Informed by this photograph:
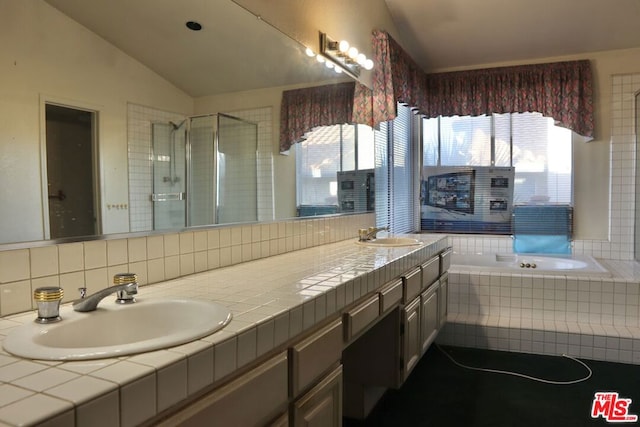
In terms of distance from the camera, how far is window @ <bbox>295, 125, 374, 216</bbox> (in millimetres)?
2373

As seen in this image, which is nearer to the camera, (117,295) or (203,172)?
(117,295)

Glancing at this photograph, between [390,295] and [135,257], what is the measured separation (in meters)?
0.97

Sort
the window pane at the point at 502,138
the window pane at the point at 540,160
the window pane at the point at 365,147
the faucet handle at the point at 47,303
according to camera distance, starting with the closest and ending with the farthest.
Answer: the faucet handle at the point at 47,303 < the window pane at the point at 365,147 < the window pane at the point at 540,160 < the window pane at the point at 502,138

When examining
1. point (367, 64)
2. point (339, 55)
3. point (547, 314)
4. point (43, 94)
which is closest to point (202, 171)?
point (43, 94)

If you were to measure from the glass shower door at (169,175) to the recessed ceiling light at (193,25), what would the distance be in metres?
0.35

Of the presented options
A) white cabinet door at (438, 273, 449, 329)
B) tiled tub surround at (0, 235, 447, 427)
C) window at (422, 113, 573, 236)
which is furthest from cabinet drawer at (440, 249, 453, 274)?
window at (422, 113, 573, 236)

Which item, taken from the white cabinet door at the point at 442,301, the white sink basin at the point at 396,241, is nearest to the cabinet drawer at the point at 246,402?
the white sink basin at the point at 396,241

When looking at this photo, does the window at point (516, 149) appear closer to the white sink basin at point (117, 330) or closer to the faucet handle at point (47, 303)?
the white sink basin at point (117, 330)

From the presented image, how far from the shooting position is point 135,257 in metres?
1.31

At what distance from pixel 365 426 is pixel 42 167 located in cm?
178

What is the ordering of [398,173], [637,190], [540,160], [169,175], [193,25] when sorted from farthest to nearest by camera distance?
[540,160]
[398,173]
[637,190]
[193,25]
[169,175]

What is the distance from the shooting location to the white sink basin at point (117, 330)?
29.2 inches

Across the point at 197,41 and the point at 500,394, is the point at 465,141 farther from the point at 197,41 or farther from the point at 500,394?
the point at 197,41

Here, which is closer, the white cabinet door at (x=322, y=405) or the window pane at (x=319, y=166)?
the white cabinet door at (x=322, y=405)
